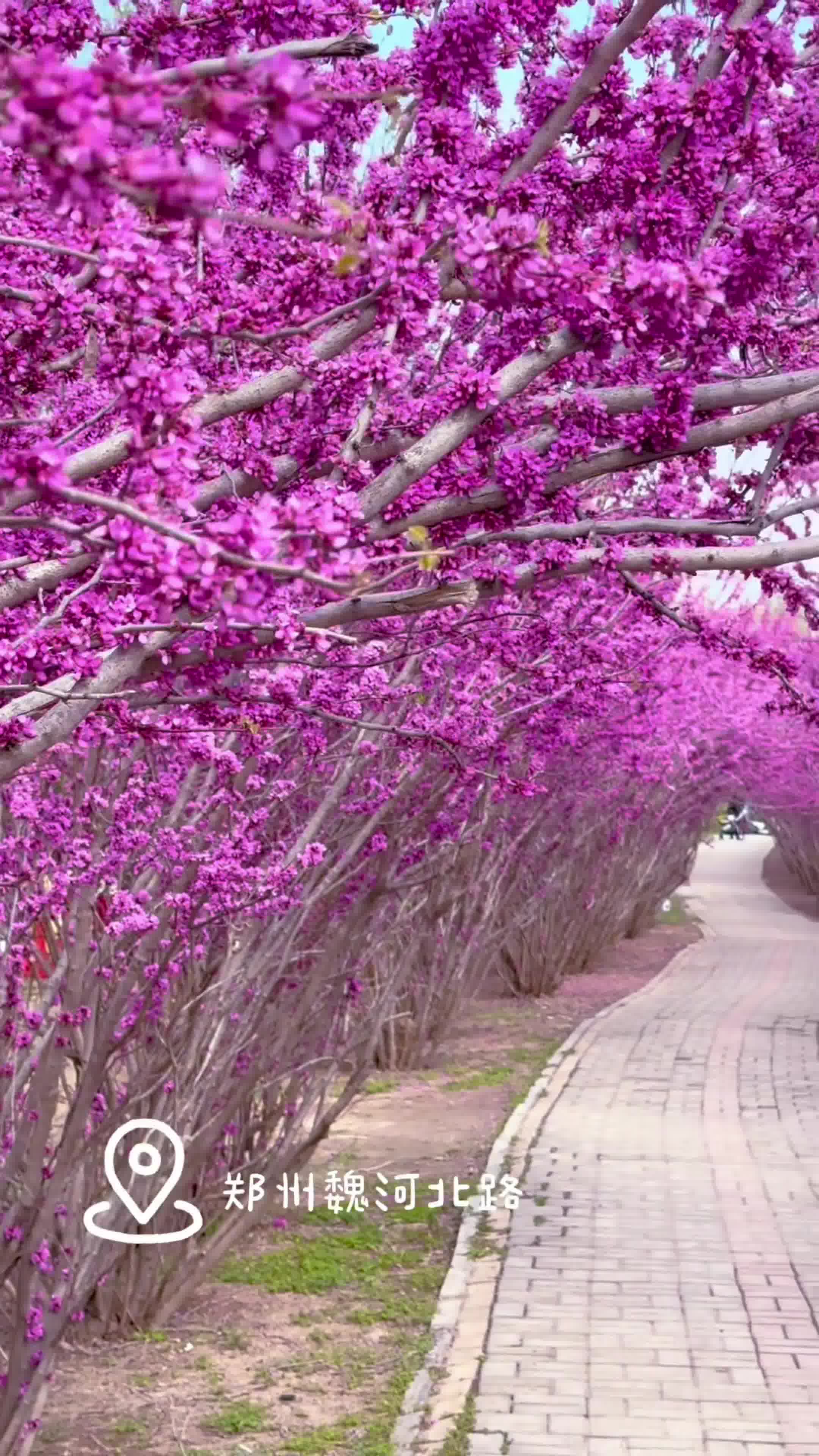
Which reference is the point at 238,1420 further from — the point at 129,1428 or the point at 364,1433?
the point at 364,1433

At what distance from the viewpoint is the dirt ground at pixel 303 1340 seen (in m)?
6.21

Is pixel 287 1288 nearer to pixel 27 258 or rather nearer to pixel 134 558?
pixel 27 258

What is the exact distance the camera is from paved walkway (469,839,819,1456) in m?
5.79

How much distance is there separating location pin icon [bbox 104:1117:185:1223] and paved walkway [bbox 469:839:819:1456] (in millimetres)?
1422

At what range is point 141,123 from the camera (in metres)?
1.51

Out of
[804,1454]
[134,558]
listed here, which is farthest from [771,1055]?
[134,558]

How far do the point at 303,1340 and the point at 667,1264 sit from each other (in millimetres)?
1688

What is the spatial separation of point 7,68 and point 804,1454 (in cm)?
512

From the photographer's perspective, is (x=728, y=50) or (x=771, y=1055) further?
(x=771, y=1055)

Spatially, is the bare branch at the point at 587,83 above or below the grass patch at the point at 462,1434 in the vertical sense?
above

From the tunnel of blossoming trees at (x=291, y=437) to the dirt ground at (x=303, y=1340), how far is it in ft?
1.45

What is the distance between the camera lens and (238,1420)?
20.6ft

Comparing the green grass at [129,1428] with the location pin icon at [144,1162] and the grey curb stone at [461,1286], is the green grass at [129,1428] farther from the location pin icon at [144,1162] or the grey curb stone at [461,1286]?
the grey curb stone at [461,1286]

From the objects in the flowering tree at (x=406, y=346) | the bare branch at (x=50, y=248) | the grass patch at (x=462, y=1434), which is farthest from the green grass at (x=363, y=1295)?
the bare branch at (x=50, y=248)
